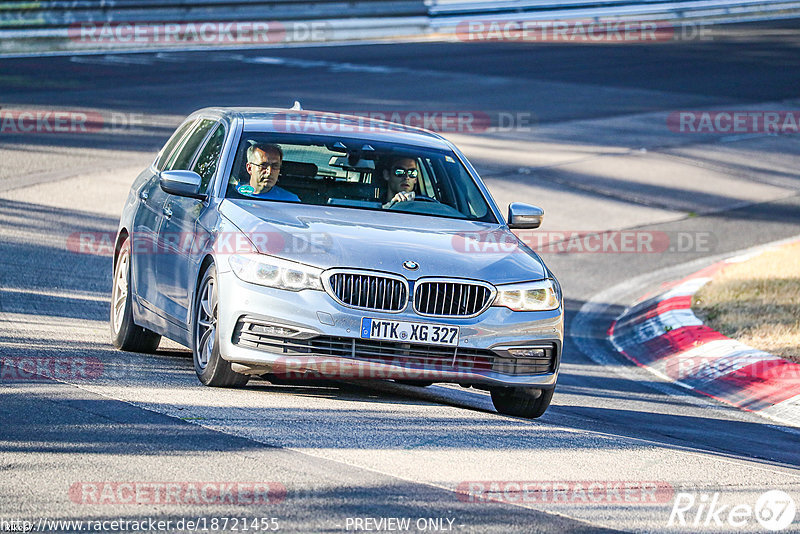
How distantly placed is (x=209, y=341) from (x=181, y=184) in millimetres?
1068

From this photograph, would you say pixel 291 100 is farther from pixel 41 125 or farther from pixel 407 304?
pixel 407 304

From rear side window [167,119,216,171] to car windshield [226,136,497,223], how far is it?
718mm

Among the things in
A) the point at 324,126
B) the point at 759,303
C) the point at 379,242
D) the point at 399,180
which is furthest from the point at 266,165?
the point at 759,303

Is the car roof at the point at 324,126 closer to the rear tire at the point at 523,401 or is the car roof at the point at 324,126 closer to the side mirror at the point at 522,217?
the side mirror at the point at 522,217

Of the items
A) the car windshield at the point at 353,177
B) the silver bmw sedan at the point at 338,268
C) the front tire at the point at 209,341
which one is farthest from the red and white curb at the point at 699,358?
the front tire at the point at 209,341

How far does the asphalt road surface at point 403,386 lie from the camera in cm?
574

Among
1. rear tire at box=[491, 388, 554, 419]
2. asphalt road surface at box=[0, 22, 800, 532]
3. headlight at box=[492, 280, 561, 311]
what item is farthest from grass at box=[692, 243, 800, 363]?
headlight at box=[492, 280, 561, 311]

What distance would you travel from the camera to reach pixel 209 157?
8.88 metres

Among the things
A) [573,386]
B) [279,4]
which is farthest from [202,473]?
[279,4]

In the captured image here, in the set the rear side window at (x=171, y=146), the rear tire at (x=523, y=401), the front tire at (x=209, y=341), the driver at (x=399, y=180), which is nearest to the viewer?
the front tire at (x=209, y=341)

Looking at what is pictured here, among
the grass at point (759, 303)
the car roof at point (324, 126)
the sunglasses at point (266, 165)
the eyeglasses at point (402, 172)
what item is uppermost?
the car roof at point (324, 126)

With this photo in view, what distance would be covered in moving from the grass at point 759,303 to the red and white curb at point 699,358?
13cm

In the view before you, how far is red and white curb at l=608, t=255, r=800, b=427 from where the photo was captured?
33.2 ft

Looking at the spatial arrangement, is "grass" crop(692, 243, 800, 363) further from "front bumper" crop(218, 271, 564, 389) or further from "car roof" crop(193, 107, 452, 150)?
"front bumper" crop(218, 271, 564, 389)
